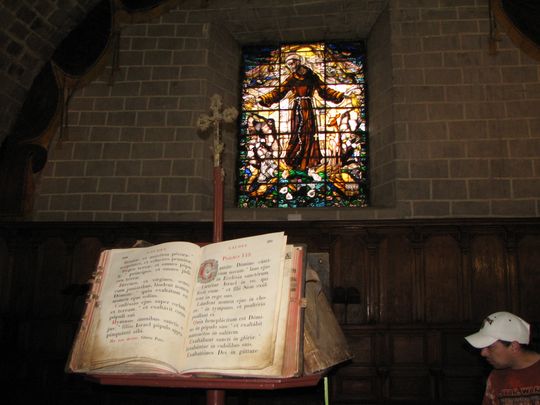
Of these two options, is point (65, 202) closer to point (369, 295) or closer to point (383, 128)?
point (369, 295)

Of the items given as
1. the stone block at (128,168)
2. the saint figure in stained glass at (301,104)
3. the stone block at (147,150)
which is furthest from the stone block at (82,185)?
the saint figure in stained glass at (301,104)

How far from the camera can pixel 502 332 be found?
259 cm

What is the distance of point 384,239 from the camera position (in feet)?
21.8

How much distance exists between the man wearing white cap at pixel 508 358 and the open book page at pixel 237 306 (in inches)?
51.7

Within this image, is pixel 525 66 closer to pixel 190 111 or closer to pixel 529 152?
pixel 529 152

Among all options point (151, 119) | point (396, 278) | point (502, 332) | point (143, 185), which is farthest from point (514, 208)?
point (151, 119)

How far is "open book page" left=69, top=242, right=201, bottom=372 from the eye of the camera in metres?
1.91

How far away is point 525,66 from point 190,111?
4.65 metres

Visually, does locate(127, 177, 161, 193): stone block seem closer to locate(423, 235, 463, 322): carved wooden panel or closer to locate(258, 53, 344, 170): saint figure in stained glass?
locate(258, 53, 344, 170): saint figure in stained glass

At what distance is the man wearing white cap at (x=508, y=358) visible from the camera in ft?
8.25

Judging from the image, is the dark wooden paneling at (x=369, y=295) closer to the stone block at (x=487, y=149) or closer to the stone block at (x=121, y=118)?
the stone block at (x=487, y=149)

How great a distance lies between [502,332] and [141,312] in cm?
172

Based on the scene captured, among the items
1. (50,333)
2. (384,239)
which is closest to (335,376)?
(384,239)

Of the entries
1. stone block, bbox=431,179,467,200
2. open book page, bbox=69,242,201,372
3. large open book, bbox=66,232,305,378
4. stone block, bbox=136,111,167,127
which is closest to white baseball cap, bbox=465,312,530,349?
large open book, bbox=66,232,305,378
